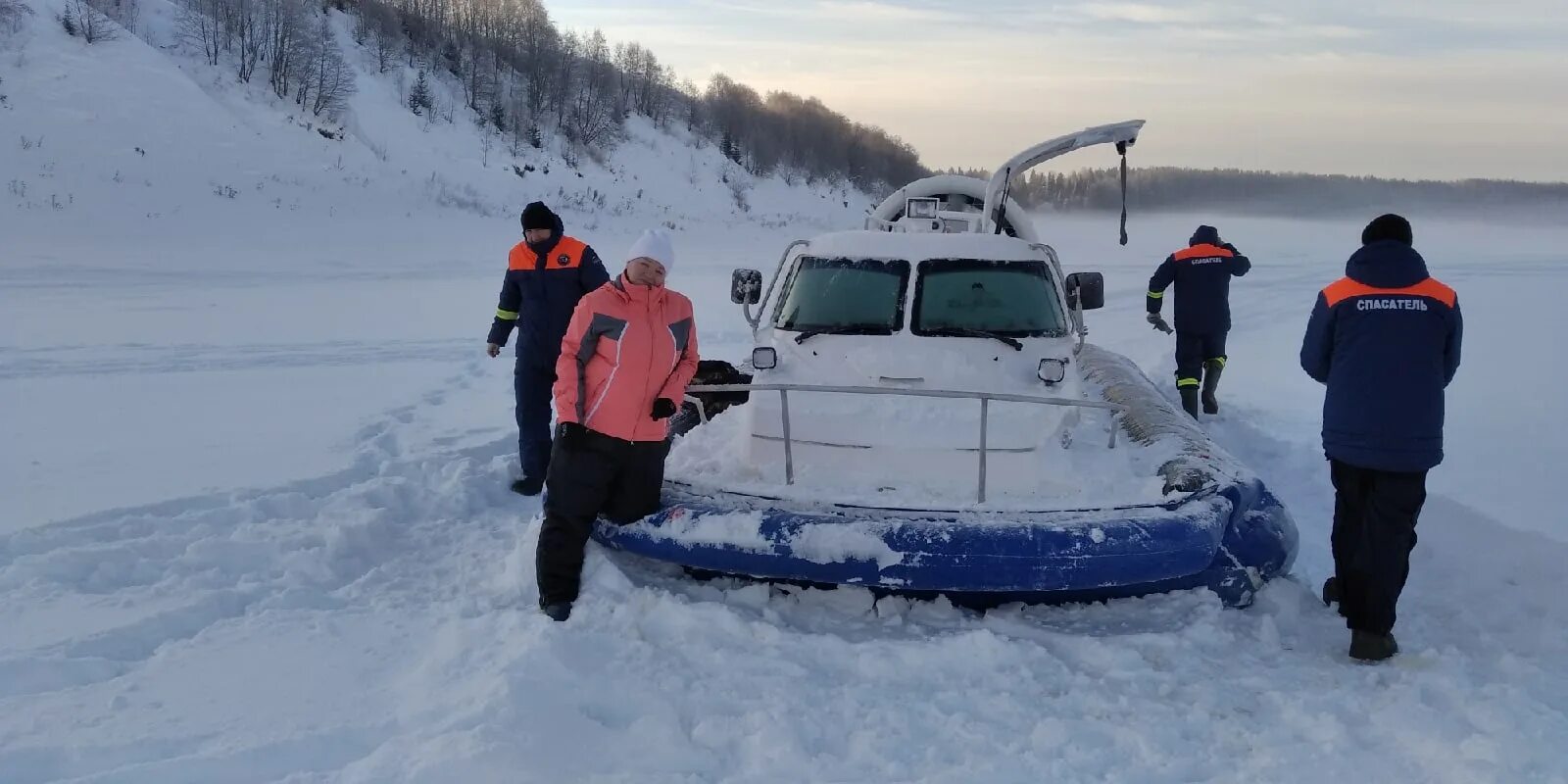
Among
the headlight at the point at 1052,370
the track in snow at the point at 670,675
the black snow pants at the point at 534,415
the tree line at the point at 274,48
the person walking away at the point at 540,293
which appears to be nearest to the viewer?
the track in snow at the point at 670,675

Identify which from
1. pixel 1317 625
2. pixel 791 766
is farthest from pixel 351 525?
pixel 1317 625

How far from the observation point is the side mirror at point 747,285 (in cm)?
605

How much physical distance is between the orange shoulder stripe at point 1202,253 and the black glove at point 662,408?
18.5 ft

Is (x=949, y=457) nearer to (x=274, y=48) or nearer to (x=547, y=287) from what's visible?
(x=547, y=287)

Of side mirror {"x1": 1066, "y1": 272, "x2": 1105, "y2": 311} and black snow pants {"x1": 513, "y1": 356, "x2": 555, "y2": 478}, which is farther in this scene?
side mirror {"x1": 1066, "y1": 272, "x2": 1105, "y2": 311}

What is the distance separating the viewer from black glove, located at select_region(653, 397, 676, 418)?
414 centimetres

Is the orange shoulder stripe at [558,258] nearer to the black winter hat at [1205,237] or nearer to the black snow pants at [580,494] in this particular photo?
the black snow pants at [580,494]

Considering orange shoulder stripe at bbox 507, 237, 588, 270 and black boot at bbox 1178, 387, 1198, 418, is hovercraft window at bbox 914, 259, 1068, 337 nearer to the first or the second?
orange shoulder stripe at bbox 507, 237, 588, 270

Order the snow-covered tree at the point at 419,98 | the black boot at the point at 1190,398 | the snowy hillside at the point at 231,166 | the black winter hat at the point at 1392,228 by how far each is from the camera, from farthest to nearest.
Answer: the snow-covered tree at the point at 419,98
the snowy hillside at the point at 231,166
the black boot at the point at 1190,398
the black winter hat at the point at 1392,228

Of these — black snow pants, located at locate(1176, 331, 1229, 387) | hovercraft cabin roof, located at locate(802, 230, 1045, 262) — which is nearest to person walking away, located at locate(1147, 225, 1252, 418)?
black snow pants, located at locate(1176, 331, 1229, 387)

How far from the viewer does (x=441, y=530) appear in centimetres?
510

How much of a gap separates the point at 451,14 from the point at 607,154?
47.8 feet

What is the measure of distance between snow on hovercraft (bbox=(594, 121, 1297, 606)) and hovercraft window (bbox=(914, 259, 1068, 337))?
0.04 feet

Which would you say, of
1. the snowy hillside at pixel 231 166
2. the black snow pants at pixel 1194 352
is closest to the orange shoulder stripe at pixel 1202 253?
the black snow pants at pixel 1194 352
